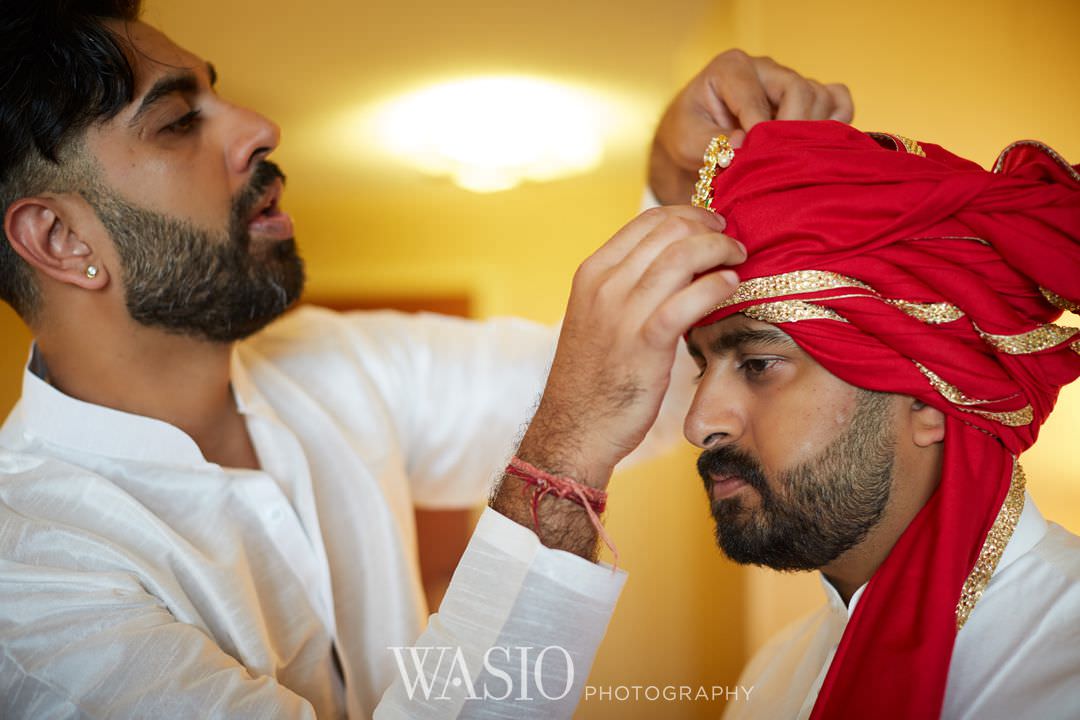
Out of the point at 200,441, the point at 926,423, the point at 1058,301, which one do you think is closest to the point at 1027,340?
the point at 1058,301

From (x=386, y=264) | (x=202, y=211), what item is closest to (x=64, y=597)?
(x=202, y=211)

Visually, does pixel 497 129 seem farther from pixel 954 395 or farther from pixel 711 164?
pixel 954 395

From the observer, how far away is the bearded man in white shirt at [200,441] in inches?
42.0

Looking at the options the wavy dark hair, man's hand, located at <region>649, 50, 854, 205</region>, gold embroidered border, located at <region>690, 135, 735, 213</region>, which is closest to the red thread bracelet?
gold embroidered border, located at <region>690, 135, 735, 213</region>

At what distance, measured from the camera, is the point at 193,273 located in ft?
5.04

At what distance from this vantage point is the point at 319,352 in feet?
6.57

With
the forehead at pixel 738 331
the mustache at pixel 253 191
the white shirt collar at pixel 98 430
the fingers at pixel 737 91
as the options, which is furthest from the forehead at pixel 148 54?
the forehead at pixel 738 331

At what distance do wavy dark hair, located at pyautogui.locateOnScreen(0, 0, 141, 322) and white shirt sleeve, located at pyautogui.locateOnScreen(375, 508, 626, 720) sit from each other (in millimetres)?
1035

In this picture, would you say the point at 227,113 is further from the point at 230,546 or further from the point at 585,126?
the point at 585,126

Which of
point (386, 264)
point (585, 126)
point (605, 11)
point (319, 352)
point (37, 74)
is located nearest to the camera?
point (37, 74)

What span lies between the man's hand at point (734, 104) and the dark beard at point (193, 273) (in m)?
0.79

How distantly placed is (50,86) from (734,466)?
131 cm

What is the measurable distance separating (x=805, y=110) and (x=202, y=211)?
107 centimetres

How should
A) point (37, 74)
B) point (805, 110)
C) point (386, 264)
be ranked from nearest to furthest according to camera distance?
1. point (805, 110)
2. point (37, 74)
3. point (386, 264)
